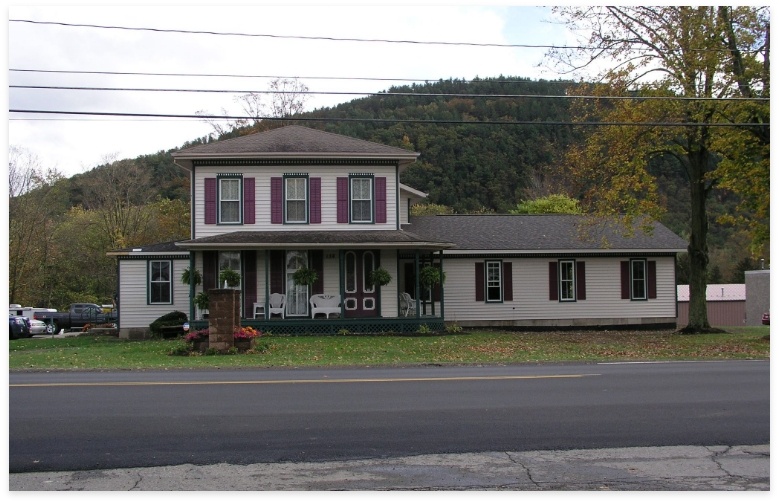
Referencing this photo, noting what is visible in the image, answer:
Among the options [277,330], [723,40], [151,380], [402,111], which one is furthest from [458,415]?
[402,111]

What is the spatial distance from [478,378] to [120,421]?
261 inches

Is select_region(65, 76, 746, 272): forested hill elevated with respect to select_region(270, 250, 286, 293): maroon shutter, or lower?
elevated

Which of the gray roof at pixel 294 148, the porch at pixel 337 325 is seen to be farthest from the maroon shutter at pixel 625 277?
the gray roof at pixel 294 148

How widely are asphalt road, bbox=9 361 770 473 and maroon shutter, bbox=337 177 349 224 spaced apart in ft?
46.9

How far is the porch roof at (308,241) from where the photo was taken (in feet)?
89.5

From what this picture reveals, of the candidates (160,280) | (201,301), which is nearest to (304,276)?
(201,301)

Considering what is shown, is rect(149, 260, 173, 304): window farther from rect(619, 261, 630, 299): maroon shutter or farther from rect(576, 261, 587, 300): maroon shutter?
rect(619, 261, 630, 299): maroon shutter

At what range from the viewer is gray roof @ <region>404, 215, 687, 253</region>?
32.0 metres

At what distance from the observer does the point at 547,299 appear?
32219 mm

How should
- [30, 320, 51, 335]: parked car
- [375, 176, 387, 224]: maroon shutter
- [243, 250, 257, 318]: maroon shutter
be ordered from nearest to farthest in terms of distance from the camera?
[243, 250, 257, 318]: maroon shutter, [375, 176, 387, 224]: maroon shutter, [30, 320, 51, 335]: parked car

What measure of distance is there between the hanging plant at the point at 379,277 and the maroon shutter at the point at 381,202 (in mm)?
2036

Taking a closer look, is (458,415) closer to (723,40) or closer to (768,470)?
(768,470)

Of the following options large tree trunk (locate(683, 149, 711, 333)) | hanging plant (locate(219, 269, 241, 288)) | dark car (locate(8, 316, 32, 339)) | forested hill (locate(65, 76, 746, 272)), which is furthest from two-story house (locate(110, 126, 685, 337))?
forested hill (locate(65, 76, 746, 272))

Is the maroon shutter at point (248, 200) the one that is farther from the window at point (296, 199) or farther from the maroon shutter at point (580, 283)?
the maroon shutter at point (580, 283)
